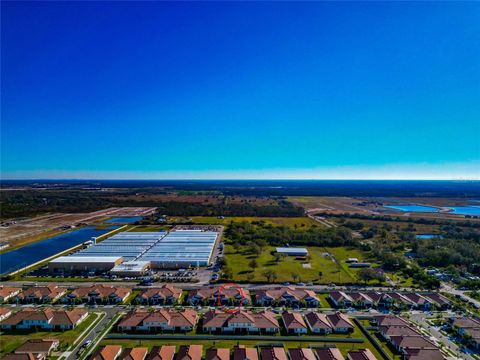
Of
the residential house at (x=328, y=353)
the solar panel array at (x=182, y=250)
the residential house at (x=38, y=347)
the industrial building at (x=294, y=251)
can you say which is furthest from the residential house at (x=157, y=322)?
the industrial building at (x=294, y=251)

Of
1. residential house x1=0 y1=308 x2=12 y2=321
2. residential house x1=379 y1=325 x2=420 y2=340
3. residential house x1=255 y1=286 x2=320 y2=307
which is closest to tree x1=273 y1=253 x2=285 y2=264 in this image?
residential house x1=255 y1=286 x2=320 y2=307

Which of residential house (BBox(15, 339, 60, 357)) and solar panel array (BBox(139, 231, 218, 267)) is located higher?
solar panel array (BBox(139, 231, 218, 267))

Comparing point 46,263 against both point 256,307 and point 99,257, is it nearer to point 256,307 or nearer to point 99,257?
point 99,257

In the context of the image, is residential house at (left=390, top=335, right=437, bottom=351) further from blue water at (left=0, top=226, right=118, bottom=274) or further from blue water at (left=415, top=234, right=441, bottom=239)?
blue water at (left=0, top=226, right=118, bottom=274)

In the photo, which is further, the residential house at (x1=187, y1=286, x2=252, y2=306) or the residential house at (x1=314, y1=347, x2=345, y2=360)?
the residential house at (x1=187, y1=286, x2=252, y2=306)

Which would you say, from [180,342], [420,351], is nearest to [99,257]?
[180,342]

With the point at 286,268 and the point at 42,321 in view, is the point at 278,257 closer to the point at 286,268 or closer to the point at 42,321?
the point at 286,268

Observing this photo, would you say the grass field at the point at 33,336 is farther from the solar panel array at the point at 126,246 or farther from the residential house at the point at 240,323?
the solar panel array at the point at 126,246
